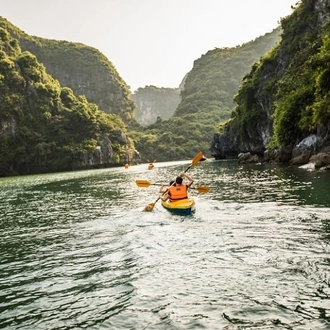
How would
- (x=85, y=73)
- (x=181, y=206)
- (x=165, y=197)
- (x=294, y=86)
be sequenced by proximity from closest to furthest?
(x=181, y=206) < (x=165, y=197) < (x=294, y=86) < (x=85, y=73)

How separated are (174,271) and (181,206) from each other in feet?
20.8

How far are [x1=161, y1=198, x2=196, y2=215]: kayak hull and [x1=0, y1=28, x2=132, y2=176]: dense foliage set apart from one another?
→ 229 feet

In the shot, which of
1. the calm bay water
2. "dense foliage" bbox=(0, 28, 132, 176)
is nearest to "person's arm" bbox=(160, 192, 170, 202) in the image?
the calm bay water

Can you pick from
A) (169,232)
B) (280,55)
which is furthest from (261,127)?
(169,232)

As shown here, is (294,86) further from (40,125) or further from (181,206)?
(40,125)

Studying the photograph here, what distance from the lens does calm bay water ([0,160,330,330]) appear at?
4.96m

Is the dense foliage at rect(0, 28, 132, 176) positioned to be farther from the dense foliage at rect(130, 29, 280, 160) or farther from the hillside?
the hillside

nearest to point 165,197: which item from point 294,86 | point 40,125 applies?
point 294,86

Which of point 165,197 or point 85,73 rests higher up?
point 85,73

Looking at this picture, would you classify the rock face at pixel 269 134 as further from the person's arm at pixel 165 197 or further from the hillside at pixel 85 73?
the hillside at pixel 85 73

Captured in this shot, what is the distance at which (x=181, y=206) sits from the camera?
1315 cm

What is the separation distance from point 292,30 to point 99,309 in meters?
45.8

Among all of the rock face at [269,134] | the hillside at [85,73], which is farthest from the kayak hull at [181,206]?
the hillside at [85,73]

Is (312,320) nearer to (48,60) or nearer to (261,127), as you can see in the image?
(261,127)
